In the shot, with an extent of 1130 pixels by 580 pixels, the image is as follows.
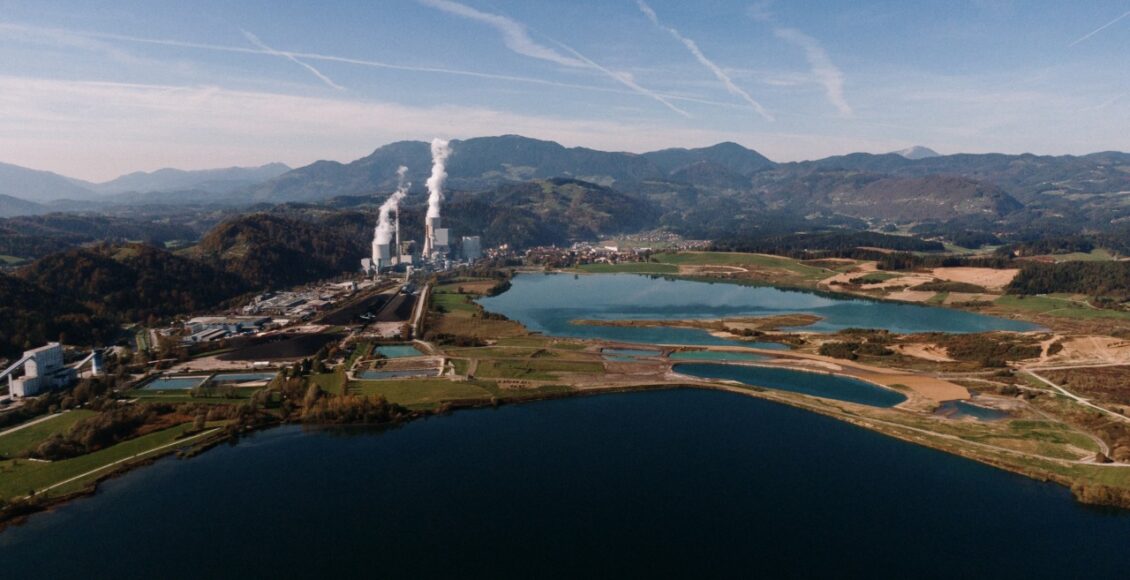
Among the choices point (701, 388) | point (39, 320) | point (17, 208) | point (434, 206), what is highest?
point (434, 206)

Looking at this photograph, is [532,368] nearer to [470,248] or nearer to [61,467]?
[61,467]

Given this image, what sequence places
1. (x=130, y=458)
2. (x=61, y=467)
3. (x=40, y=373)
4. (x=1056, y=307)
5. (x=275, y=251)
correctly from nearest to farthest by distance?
(x=61, y=467)
(x=130, y=458)
(x=40, y=373)
(x=1056, y=307)
(x=275, y=251)

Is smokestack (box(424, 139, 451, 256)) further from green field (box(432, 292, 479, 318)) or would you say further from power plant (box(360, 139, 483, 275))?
green field (box(432, 292, 479, 318))

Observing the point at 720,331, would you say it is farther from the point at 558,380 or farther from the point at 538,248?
the point at 538,248

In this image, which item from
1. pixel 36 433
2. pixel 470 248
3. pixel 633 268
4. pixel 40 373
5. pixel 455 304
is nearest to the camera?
pixel 36 433

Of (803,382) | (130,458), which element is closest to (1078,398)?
(803,382)

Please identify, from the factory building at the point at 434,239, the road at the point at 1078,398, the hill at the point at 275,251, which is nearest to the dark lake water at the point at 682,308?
the road at the point at 1078,398

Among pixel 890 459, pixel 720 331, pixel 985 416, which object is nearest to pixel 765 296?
pixel 720 331

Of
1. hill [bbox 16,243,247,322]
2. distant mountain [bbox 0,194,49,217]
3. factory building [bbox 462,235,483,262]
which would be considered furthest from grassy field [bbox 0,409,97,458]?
distant mountain [bbox 0,194,49,217]
